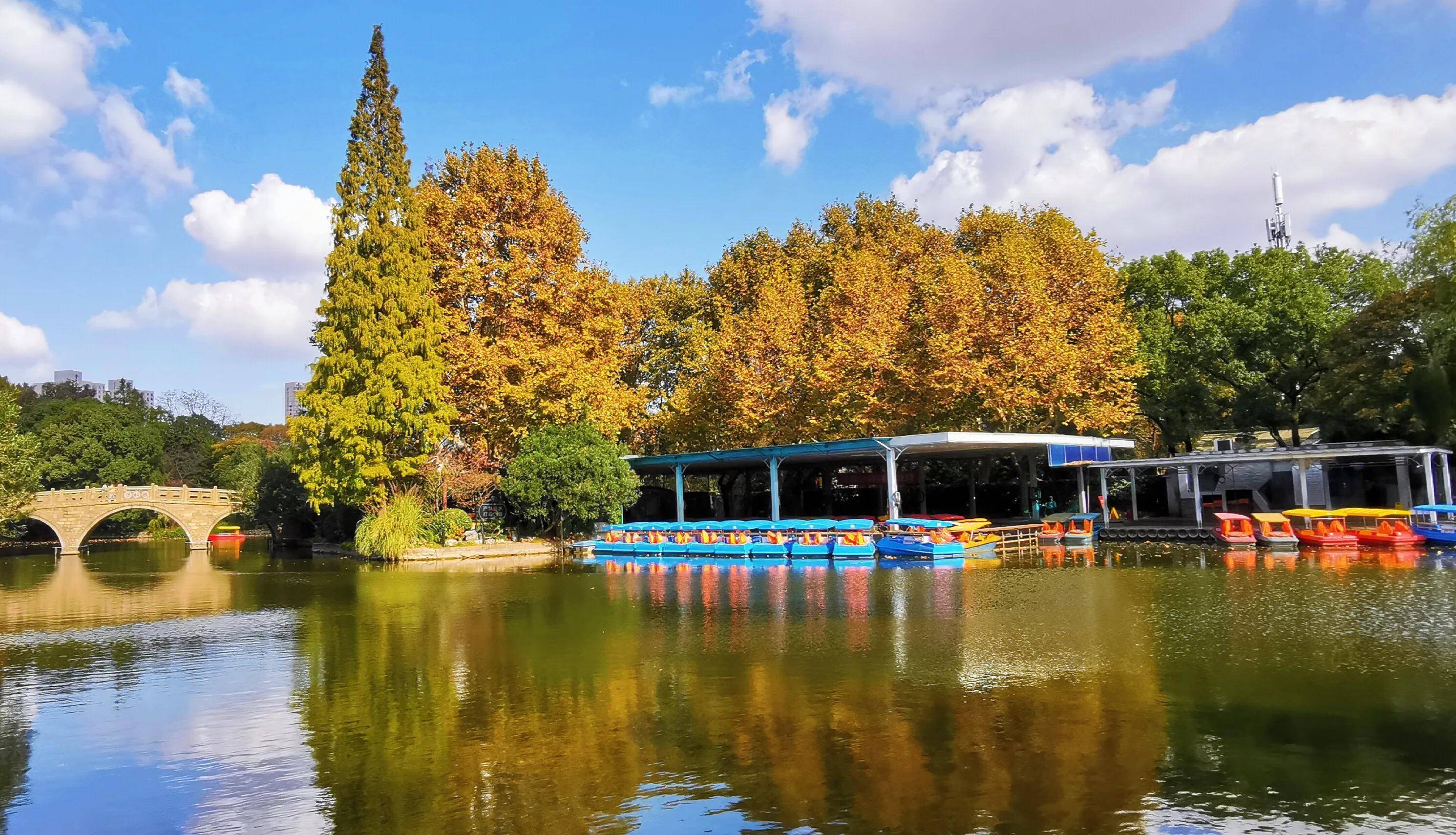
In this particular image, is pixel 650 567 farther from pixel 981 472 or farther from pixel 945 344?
pixel 981 472

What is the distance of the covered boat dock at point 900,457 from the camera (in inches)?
1198

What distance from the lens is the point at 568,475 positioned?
3494 centimetres

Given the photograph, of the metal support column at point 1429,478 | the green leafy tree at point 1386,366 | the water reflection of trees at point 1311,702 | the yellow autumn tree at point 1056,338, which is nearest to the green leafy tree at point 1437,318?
the green leafy tree at point 1386,366

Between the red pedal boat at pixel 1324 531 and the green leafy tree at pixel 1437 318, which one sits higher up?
the green leafy tree at pixel 1437 318

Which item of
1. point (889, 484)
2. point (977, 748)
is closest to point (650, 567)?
point (889, 484)

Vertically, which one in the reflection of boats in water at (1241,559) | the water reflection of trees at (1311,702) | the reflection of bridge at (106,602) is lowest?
the water reflection of trees at (1311,702)

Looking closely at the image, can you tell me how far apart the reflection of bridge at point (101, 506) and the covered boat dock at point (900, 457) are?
23469 millimetres

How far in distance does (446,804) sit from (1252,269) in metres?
39.1

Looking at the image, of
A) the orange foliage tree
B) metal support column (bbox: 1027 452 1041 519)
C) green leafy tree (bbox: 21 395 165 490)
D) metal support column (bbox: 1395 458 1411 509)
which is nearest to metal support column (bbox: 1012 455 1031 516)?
metal support column (bbox: 1027 452 1041 519)

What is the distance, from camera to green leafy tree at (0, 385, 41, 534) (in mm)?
34250

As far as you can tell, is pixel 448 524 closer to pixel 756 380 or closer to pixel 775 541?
pixel 775 541

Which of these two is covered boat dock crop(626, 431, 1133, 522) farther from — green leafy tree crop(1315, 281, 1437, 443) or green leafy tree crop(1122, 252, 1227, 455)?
green leafy tree crop(1315, 281, 1437, 443)

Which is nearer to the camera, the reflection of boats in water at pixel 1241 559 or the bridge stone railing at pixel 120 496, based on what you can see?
the reflection of boats in water at pixel 1241 559

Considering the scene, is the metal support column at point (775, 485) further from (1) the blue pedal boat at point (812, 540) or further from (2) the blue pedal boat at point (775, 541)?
(1) the blue pedal boat at point (812, 540)
